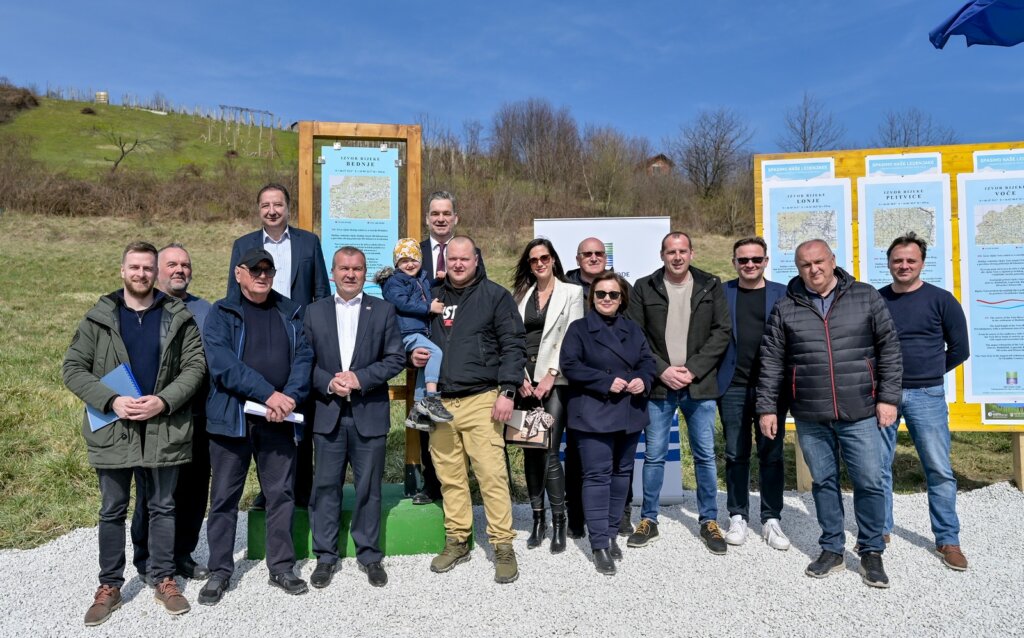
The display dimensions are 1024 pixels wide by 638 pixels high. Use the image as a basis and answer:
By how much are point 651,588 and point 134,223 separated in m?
26.0

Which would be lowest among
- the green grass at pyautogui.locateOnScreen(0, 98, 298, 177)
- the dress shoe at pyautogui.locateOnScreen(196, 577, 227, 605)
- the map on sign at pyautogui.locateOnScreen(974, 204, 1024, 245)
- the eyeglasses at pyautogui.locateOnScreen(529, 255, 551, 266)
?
the dress shoe at pyautogui.locateOnScreen(196, 577, 227, 605)

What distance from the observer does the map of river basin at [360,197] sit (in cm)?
524

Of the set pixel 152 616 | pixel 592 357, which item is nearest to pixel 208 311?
pixel 152 616

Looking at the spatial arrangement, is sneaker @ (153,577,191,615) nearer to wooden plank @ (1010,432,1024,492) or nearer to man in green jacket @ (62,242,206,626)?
man in green jacket @ (62,242,206,626)

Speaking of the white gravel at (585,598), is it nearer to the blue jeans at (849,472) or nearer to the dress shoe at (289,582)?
the dress shoe at (289,582)

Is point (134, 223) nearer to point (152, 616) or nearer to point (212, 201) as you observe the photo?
point (212, 201)

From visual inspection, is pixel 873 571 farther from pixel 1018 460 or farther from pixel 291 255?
pixel 291 255

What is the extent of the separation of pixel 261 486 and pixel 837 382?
3672 millimetres

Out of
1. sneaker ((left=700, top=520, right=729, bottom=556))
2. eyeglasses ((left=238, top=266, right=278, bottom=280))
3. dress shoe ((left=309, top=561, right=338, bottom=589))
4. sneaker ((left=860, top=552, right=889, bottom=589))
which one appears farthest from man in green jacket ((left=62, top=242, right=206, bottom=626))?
sneaker ((left=860, top=552, right=889, bottom=589))

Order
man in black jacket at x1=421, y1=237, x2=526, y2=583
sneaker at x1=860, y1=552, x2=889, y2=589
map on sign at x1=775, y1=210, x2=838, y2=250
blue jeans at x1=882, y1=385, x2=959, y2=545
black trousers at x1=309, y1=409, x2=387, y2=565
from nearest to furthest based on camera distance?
1. sneaker at x1=860, y1=552, x2=889, y2=589
2. black trousers at x1=309, y1=409, x2=387, y2=565
3. man in black jacket at x1=421, y1=237, x2=526, y2=583
4. blue jeans at x1=882, y1=385, x2=959, y2=545
5. map on sign at x1=775, y1=210, x2=838, y2=250

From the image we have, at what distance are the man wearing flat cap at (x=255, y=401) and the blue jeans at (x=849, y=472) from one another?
3.33m

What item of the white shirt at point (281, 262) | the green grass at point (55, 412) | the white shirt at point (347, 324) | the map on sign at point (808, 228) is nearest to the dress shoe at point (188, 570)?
the white shirt at point (347, 324)

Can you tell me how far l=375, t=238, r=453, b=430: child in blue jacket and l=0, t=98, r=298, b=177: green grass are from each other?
30.4m

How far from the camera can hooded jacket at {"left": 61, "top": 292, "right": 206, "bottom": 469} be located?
3.63 metres
